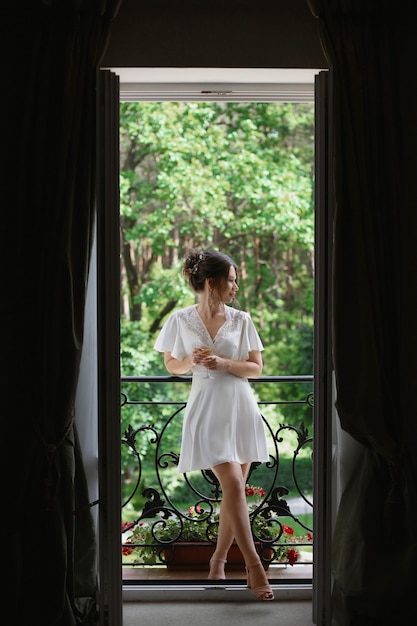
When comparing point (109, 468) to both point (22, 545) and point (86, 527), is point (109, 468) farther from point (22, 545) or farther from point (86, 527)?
point (22, 545)

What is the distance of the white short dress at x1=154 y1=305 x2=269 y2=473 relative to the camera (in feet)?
13.0

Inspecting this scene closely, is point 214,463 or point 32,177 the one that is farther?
point 214,463

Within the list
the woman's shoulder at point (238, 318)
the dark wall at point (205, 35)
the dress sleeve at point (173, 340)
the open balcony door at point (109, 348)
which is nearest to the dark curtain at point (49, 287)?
the open balcony door at point (109, 348)

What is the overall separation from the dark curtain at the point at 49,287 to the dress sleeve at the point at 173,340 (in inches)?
43.8

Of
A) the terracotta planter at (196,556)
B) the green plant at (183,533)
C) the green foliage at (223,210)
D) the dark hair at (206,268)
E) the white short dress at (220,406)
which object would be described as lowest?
the terracotta planter at (196,556)

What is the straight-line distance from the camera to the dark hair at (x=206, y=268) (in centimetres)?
413

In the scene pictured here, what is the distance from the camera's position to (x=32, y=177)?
3076 mm

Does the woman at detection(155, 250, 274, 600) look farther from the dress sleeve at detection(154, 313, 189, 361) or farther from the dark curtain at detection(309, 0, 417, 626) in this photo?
the dark curtain at detection(309, 0, 417, 626)

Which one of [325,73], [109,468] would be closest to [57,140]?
[325,73]

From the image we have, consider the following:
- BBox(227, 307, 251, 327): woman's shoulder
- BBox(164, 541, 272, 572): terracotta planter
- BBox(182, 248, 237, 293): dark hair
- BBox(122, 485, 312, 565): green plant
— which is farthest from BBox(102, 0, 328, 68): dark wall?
BBox(164, 541, 272, 572): terracotta planter

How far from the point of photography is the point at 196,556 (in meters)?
4.24

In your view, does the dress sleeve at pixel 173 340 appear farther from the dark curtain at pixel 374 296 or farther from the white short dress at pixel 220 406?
the dark curtain at pixel 374 296

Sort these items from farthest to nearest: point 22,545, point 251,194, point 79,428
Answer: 1. point 251,194
2. point 79,428
3. point 22,545

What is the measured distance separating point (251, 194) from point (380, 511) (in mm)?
5279
